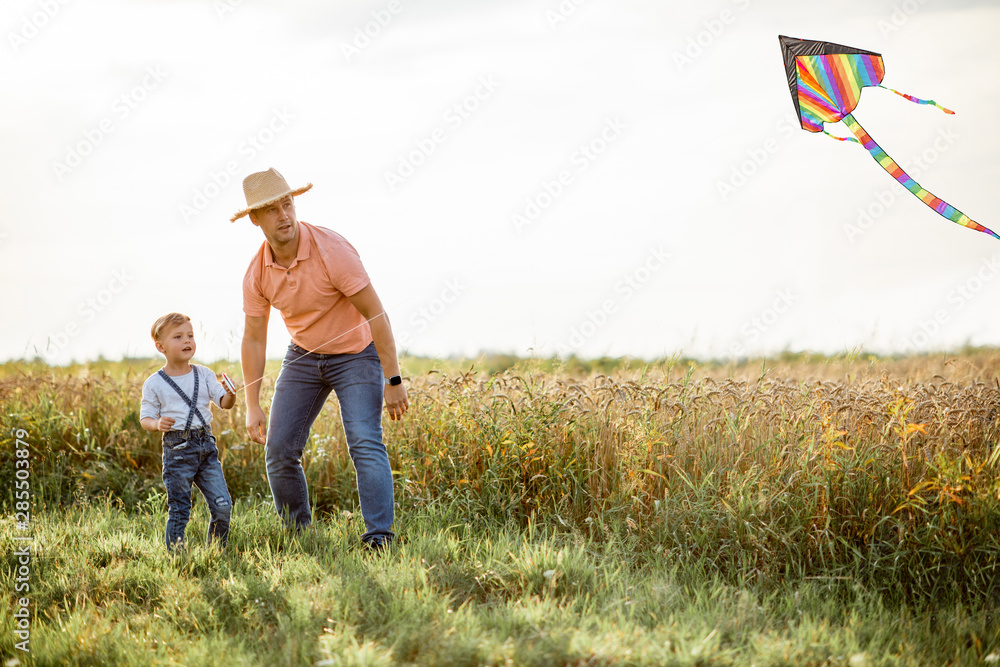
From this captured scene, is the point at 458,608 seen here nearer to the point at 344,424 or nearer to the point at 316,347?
the point at 344,424

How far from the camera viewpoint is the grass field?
10.2 ft

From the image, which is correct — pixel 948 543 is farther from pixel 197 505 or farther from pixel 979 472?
pixel 197 505

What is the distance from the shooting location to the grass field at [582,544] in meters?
3.11

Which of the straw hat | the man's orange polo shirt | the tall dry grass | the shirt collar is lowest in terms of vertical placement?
the tall dry grass

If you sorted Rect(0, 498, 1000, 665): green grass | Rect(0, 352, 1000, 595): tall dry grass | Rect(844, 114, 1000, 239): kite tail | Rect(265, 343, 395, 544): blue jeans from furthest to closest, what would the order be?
Rect(265, 343, 395, 544): blue jeans, Rect(844, 114, 1000, 239): kite tail, Rect(0, 352, 1000, 595): tall dry grass, Rect(0, 498, 1000, 665): green grass

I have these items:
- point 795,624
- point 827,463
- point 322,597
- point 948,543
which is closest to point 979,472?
point 948,543

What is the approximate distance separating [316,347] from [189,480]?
1.05 m

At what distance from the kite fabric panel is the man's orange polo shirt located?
2.76 meters

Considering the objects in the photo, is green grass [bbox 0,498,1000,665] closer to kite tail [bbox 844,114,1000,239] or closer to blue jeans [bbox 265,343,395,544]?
blue jeans [bbox 265,343,395,544]

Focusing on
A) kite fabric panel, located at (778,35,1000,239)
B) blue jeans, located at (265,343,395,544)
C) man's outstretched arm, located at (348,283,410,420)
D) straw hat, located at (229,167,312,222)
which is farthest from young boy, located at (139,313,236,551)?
kite fabric panel, located at (778,35,1000,239)

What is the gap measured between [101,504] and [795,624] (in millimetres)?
4775

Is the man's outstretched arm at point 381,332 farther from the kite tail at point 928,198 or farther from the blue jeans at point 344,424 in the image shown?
the kite tail at point 928,198

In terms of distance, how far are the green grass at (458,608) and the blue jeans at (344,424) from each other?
225 millimetres

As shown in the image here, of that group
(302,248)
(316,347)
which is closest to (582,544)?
(316,347)
